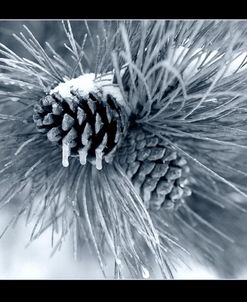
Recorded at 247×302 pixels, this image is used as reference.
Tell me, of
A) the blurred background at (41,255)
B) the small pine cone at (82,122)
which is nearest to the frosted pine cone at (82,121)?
the small pine cone at (82,122)

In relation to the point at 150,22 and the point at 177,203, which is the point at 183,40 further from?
the point at 177,203

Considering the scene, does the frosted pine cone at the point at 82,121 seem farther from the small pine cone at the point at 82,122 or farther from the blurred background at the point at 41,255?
the blurred background at the point at 41,255

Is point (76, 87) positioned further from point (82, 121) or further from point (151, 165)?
point (151, 165)

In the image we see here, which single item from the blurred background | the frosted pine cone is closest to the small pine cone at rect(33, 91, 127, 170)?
the frosted pine cone

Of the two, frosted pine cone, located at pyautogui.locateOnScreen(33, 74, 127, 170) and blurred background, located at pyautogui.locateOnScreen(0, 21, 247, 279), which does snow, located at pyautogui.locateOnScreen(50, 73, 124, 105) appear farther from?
blurred background, located at pyautogui.locateOnScreen(0, 21, 247, 279)

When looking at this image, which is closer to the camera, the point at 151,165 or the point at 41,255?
the point at 151,165

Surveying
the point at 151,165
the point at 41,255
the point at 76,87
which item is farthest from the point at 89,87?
the point at 41,255
